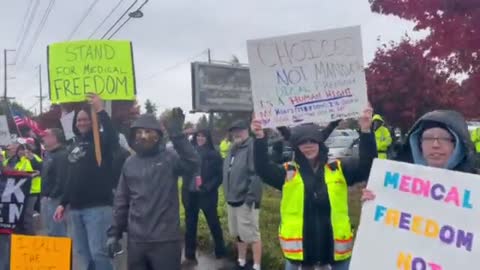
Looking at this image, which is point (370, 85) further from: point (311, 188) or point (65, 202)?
point (311, 188)

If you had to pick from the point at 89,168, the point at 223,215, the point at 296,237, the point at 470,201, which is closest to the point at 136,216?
the point at 89,168

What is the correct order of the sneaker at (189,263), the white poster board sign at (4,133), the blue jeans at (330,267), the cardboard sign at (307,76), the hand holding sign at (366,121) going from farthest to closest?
the white poster board sign at (4,133) → the sneaker at (189,263) → the cardboard sign at (307,76) → the blue jeans at (330,267) → the hand holding sign at (366,121)

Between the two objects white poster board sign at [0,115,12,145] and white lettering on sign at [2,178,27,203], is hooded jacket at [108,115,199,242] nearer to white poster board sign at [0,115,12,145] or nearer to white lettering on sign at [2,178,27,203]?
white lettering on sign at [2,178,27,203]

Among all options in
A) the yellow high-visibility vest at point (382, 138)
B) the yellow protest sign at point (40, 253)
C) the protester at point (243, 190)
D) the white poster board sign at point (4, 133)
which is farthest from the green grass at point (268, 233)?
the white poster board sign at point (4, 133)

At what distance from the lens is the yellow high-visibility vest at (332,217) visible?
4785 millimetres

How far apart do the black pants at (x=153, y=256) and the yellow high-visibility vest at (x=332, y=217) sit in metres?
1.40

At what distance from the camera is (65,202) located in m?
7.27

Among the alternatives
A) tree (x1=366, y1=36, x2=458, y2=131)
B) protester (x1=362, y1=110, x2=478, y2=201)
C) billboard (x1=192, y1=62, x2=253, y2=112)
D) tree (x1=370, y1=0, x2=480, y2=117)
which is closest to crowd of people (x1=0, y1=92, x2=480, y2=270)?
protester (x1=362, y1=110, x2=478, y2=201)

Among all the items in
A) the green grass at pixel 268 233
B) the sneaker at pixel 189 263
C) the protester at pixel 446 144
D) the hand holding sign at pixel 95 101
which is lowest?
the sneaker at pixel 189 263

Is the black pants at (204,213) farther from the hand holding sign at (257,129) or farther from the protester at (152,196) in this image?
the hand holding sign at (257,129)

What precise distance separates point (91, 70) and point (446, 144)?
147 inches

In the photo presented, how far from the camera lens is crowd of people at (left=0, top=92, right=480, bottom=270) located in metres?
4.77

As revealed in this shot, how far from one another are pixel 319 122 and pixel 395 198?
1.24m

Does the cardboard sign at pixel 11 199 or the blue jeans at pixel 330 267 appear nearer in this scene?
the blue jeans at pixel 330 267
